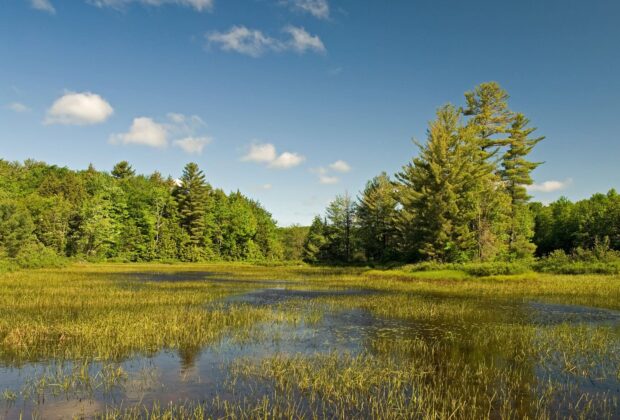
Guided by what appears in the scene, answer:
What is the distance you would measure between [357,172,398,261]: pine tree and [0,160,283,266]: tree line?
3686cm

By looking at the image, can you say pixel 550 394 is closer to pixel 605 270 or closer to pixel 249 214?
pixel 605 270

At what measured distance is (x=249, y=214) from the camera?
11388 cm

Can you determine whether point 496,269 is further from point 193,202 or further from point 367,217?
point 193,202

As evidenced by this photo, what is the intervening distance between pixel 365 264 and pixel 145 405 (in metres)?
73.8

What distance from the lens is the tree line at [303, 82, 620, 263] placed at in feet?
182

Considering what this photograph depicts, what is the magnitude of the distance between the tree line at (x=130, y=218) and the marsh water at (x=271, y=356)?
199 feet

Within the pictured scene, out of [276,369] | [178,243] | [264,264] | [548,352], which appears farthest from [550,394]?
[178,243]

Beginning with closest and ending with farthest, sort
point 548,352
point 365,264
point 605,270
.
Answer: point 548,352 → point 605,270 → point 365,264

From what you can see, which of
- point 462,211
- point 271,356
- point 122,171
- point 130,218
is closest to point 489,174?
point 462,211

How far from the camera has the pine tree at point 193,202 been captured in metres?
102

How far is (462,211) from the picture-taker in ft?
183

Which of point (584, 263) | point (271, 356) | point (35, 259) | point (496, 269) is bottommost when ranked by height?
point (271, 356)

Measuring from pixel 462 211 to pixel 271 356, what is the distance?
4761 cm

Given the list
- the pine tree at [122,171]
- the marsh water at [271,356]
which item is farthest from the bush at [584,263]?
the pine tree at [122,171]
